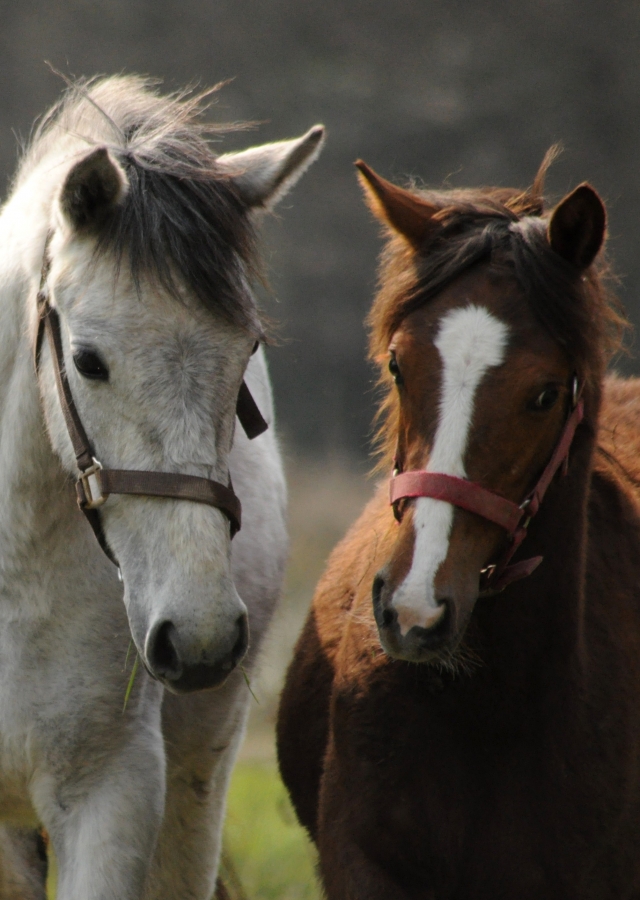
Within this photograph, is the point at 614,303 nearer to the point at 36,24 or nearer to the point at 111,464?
the point at 111,464

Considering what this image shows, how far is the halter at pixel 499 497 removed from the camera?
2.60 meters

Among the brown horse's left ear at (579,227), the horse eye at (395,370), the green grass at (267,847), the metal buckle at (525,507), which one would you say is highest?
the brown horse's left ear at (579,227)

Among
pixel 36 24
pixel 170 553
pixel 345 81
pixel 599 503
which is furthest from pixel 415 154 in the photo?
pixel 170 553

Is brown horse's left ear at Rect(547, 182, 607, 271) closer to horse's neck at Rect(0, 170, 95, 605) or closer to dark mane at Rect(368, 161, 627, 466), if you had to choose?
dark mane at Rect(368, 161, 627, 466)

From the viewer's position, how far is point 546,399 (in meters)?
2.70

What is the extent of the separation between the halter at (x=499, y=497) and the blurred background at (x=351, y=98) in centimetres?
921

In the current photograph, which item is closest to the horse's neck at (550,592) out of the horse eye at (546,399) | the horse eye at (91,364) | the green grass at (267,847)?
the horse eye at (546,399)

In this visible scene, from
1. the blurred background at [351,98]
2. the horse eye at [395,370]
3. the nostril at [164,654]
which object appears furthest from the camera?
the blurred background at [351,98]

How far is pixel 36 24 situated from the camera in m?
15.5

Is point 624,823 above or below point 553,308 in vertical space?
below

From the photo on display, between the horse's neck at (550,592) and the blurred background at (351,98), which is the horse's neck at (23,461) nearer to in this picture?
the horse's neck at (550,592)

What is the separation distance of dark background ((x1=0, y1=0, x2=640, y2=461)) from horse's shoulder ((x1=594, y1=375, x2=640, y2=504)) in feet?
27.5

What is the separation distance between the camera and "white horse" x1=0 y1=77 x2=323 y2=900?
254 cm

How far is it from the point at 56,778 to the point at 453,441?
136 centimetres
